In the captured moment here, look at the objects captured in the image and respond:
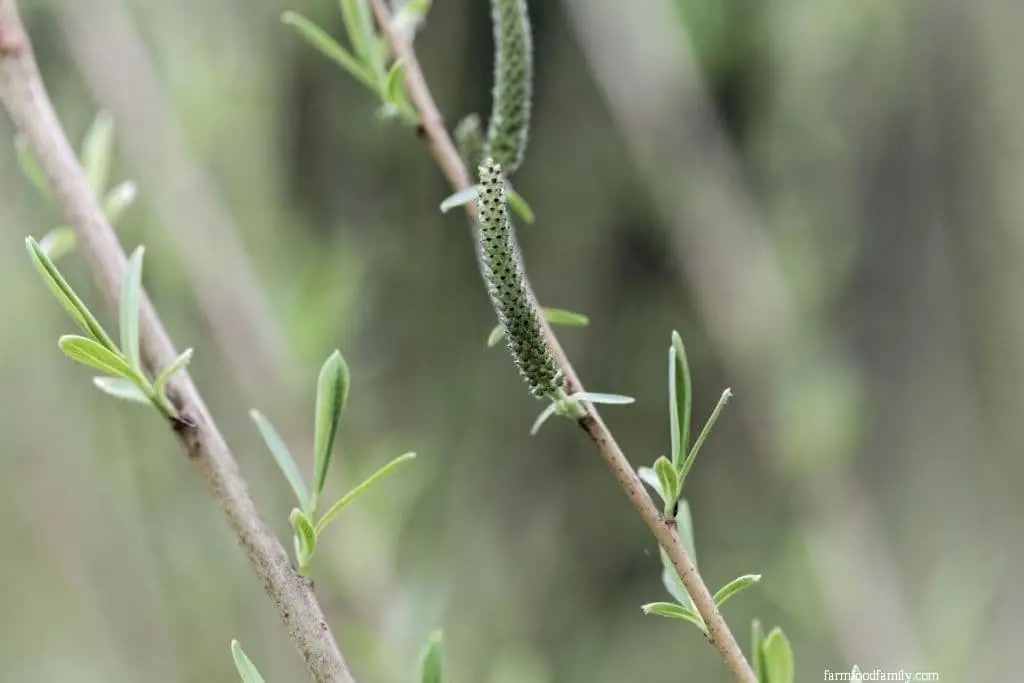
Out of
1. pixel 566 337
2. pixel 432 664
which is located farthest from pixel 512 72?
pixel 566 337

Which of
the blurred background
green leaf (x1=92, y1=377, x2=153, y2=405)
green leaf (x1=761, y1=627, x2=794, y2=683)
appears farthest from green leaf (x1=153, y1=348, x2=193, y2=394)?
the blurred background

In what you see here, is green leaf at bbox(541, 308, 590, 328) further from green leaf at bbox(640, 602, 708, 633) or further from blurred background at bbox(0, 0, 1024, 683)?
blurred background at bbox(0, 0, 1024, 683)

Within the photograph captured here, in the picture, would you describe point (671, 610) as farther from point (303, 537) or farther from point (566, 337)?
point (566, 337)

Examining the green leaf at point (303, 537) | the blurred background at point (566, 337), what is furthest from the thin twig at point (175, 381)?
the blurred background at point (566, 337)

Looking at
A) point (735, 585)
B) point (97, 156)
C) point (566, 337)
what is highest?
point (97, 156)

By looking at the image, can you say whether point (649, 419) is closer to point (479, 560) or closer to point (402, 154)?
point (479, 560)

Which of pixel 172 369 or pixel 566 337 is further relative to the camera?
pixel 566 337

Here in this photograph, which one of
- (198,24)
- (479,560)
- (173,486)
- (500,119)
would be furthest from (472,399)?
(500,119)

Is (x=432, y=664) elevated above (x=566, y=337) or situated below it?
above
